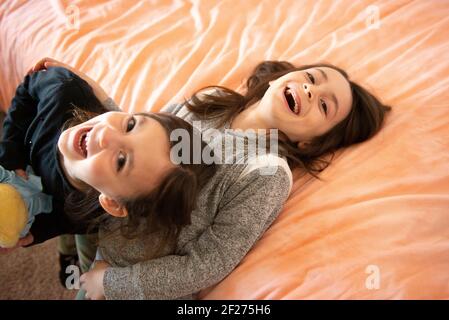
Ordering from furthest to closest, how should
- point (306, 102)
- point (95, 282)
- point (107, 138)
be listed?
point (306, 102) → point (95, 282) → point (107, 138)

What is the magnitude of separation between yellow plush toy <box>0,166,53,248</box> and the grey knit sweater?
0.16 metres

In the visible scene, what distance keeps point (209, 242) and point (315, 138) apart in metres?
0.43

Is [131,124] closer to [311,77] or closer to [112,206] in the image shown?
[112,206]

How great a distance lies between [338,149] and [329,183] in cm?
17

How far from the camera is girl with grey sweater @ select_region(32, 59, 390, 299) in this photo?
0.74 m

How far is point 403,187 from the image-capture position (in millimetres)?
806

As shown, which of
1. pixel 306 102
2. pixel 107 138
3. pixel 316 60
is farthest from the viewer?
pixel 316 60

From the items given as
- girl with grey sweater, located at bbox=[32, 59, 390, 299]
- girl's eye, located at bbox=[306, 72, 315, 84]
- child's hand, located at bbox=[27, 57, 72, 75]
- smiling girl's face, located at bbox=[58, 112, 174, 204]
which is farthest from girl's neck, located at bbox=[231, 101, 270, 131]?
child's hand, located at bbox=[27, 57, 72, 75]

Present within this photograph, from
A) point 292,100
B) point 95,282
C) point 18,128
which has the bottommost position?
point 95,282

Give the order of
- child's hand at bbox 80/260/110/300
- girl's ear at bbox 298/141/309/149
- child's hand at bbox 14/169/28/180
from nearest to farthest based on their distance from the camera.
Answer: child's hand at bbox 80/260/110/300 → child's hand at bbox 14/169/28/180 → girl's ear at bbox 298/141/309/149

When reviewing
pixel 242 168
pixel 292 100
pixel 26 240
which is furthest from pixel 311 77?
pixel 26 240

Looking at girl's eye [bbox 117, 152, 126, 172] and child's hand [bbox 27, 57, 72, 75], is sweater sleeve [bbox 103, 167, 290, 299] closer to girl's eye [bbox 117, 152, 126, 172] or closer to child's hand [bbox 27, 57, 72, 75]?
girl's eye [bbox 117, 152, 126, 172]

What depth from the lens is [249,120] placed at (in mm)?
991

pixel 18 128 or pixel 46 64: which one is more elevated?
pixel 46 64
